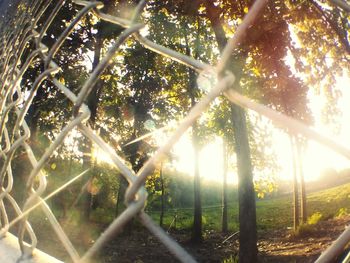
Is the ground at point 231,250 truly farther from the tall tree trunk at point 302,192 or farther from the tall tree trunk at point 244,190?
the tall tree trunk at point 302,192

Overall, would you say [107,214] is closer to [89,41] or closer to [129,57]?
[129,57]

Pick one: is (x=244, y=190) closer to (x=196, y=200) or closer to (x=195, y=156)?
(x=196, y=200)

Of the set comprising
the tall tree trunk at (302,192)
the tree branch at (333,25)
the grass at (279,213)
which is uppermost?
the tree branch at (333,25)

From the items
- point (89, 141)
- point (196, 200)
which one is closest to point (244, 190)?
point (89, 141)

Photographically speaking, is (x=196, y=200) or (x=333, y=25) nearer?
(x=333, y=25)

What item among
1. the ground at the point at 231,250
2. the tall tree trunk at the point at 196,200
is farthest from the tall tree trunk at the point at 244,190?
the tall tree trunk at the point at 196,200

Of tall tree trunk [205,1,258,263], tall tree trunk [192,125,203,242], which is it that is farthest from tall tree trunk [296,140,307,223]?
tall tree trunk [205,1,258,263]

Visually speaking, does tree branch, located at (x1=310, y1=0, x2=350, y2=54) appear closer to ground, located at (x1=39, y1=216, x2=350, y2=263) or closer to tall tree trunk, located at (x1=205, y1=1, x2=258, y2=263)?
tall tree trunk, located at (x1=205, y1=1, x2=258, y2=263)

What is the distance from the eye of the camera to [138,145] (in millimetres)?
16141

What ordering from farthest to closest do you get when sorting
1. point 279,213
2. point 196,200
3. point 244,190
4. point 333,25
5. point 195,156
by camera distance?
point 279,213, point 195,156, point 196,200, point 244,190, point 333,25

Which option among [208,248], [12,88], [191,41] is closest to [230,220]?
[208,248]

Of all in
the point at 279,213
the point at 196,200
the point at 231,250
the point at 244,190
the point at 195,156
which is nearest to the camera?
the point at 244,190

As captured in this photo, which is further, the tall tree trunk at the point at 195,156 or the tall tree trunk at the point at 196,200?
the tall tree trunk at the point at 196,200

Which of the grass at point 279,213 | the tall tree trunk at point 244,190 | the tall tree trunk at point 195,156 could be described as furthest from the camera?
the grass at point 279,213
